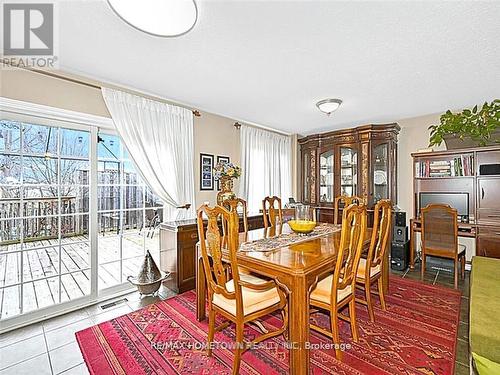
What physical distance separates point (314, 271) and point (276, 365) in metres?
0.77

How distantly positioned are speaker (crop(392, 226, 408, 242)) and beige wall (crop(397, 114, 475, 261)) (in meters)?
0.52

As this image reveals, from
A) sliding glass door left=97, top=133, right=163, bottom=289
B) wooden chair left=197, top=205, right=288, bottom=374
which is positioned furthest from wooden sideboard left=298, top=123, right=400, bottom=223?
wooden chair left=197, top=205, right=288, bottom=374

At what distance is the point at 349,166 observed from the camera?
4.83 metres

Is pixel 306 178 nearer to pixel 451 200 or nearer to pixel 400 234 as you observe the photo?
pixel 400 234

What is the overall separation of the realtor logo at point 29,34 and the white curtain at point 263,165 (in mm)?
2787

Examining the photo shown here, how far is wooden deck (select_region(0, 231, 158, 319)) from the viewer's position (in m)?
2.45

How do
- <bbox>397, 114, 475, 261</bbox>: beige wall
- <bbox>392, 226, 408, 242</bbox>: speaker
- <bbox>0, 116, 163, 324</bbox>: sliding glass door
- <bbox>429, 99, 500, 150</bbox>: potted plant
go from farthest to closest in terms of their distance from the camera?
<bbox>397, 114, 475, 261</bbox>: beige wall < <bbox>392, 226, 408, 242</bbox>: speaker < <bbox>429, 99, 500, 150</bbox>: potted plant < <bbox>0, 116, 163, 324</bbox>: sliding glass door

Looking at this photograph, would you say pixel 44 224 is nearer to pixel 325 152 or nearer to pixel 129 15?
pixel 129 15

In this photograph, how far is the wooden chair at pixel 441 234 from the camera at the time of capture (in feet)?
10.9

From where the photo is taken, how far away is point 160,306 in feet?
9.10

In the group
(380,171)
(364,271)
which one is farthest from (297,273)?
(380,171)

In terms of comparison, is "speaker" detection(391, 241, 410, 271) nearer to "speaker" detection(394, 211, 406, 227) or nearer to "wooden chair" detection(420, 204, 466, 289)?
"speaker" detection(394, 211, 406, 227)

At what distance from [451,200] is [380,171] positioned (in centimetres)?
110

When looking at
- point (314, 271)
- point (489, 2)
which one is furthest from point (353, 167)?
point (314, 271)
